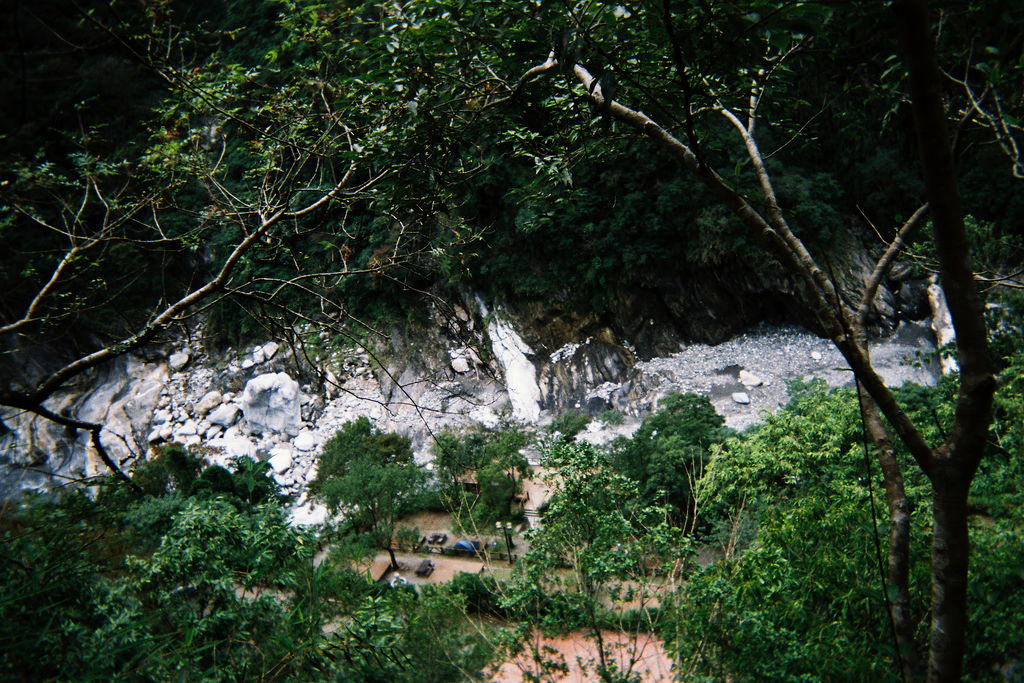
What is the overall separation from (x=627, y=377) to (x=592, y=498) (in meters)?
8.09

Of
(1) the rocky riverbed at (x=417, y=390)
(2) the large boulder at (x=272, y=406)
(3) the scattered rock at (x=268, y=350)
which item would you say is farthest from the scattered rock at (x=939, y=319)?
(3) the scattered rock at (x=268, y=350)

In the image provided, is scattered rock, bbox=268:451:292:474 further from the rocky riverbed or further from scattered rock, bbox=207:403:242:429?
scattered rock, bbox=207:403:242:429

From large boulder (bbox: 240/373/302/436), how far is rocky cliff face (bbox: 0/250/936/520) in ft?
0.08

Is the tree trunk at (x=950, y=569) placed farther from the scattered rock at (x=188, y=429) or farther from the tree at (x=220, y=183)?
the scattered rock at (x=188, y=429)

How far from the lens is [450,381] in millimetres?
13320

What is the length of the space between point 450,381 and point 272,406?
4314mm

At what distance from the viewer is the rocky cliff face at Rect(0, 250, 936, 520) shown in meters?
11.1

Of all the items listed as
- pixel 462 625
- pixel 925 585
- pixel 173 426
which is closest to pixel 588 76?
pixel 925 585

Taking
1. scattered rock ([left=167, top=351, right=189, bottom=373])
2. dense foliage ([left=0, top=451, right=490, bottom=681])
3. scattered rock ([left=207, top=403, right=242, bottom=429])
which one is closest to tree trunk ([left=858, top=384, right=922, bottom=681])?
dense foliage ([left=0, top=451, right=490, bottom=681])

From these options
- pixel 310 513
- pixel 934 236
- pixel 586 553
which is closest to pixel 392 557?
pixel 310 513

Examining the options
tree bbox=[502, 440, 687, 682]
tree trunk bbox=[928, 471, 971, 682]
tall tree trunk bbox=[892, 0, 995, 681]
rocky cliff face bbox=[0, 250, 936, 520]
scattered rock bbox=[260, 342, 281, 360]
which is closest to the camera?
tall tree trunk bbox=[892, 0, 995, 681]

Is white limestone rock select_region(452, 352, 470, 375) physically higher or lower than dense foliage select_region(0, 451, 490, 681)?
higher

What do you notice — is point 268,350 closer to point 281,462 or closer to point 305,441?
point 305,441

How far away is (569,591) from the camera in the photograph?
13.4 feet
